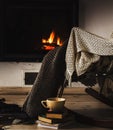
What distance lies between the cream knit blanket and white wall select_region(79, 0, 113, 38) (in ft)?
7.25

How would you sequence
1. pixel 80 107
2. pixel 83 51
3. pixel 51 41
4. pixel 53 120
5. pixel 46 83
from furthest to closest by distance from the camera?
pixel 51 41 → pixel 80 107 → pixel 46 83 → pixel 83 51 → pixel 53 120

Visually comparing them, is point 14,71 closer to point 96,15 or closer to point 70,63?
point 96,15

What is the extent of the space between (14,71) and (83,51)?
7.78 ft

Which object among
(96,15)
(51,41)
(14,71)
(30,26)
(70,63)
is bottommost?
(14,71)

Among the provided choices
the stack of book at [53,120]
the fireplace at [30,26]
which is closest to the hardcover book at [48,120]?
the stack of book at [53,120]

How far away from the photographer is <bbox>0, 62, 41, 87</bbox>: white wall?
4.26 metres

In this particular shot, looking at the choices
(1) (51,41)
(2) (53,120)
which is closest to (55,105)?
(2) (53,120)

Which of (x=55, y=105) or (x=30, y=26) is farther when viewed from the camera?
(x=30, y=26)

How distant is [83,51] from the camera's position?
2.00 meters

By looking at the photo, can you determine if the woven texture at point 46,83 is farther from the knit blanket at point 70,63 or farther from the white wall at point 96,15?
the white wall at point 96,15

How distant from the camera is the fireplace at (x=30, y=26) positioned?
415 centimetres

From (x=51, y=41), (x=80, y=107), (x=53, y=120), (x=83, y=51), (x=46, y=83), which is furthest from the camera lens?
(x=51, y=41)

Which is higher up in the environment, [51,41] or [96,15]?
[96,15]

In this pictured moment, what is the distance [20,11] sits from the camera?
4199mm
